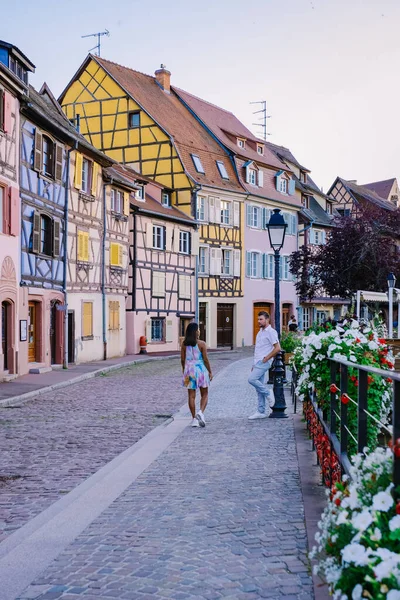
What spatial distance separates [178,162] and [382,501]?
3938 cm

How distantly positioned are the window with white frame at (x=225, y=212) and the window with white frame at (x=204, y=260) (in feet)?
7.25

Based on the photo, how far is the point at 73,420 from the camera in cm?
1339

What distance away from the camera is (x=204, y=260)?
4272 centimetres

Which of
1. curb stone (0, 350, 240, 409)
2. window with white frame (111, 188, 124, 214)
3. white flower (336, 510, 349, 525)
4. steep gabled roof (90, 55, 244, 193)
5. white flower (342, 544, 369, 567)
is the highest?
steep gabled roof (90, 55, 244, 193)

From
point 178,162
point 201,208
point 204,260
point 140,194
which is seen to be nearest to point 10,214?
point 140,194

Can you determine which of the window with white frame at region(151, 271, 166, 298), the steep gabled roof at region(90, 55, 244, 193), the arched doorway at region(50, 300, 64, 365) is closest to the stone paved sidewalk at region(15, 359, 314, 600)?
the arched doorway at region(50, 300, 64, 365)

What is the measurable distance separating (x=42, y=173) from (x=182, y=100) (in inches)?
1009

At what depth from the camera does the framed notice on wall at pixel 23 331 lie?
22.4 m

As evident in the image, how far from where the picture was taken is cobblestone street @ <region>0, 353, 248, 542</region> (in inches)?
303

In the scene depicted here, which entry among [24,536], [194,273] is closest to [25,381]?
[24,536]

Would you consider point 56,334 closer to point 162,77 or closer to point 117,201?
point 117,201

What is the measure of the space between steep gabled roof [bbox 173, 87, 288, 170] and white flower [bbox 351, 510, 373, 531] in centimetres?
4481

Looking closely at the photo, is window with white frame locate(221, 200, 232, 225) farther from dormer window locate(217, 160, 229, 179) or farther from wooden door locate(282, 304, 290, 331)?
wooden door locate(282, 304, 290, 331)

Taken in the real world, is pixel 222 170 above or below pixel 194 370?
above
